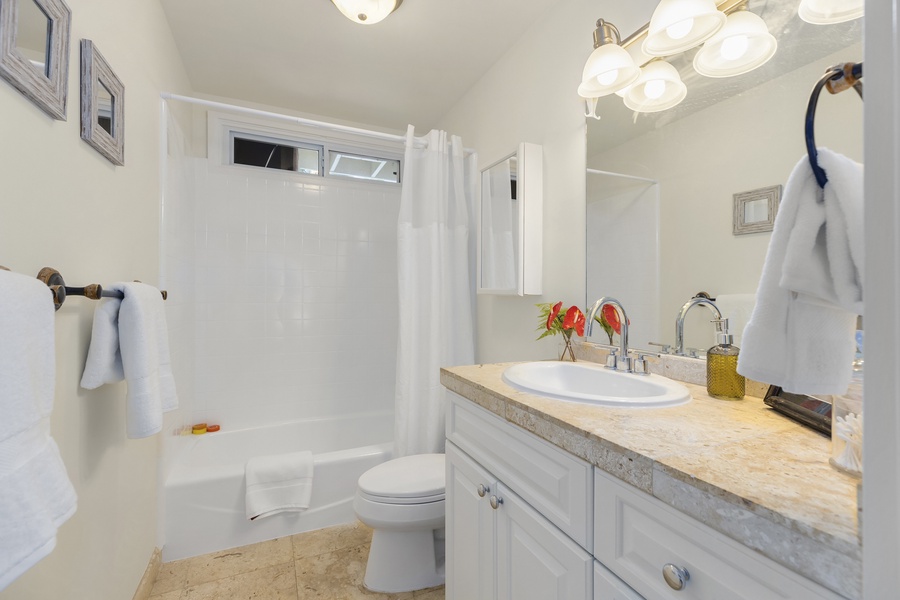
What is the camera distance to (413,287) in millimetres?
2021

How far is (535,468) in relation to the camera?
87 centimetres

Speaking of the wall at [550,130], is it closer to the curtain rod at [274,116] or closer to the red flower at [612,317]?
the red flower at [612,317]

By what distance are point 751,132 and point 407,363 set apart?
1.57 meters

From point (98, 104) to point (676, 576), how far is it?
1694mm

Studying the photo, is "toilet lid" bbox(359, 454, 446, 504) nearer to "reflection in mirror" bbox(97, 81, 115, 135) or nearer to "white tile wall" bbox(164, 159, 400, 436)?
"white tile wall" bbox(164, 159, 400, 436)

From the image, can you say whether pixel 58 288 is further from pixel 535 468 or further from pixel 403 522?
pixel 403 522

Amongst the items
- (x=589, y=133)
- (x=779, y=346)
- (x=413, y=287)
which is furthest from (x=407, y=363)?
(x=779, y=346)

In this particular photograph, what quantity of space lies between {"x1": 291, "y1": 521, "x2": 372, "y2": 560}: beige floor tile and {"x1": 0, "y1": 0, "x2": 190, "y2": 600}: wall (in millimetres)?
583

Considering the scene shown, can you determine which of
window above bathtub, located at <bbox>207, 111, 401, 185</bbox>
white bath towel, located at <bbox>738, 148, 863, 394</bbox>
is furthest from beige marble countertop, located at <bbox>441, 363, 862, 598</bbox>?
window above bathtub, located at <bbox>207, 111, 401, 185</bbox>

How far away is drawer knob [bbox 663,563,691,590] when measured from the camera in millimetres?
555

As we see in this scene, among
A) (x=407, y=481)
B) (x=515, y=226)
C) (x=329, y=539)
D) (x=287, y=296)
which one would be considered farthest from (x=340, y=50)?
(x=329, y=539)

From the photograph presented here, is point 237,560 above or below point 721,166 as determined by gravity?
below

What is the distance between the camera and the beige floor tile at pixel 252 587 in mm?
1543

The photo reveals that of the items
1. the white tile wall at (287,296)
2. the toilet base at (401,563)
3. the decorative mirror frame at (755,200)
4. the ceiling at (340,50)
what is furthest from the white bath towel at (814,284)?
the white tile wall at (287,296)
